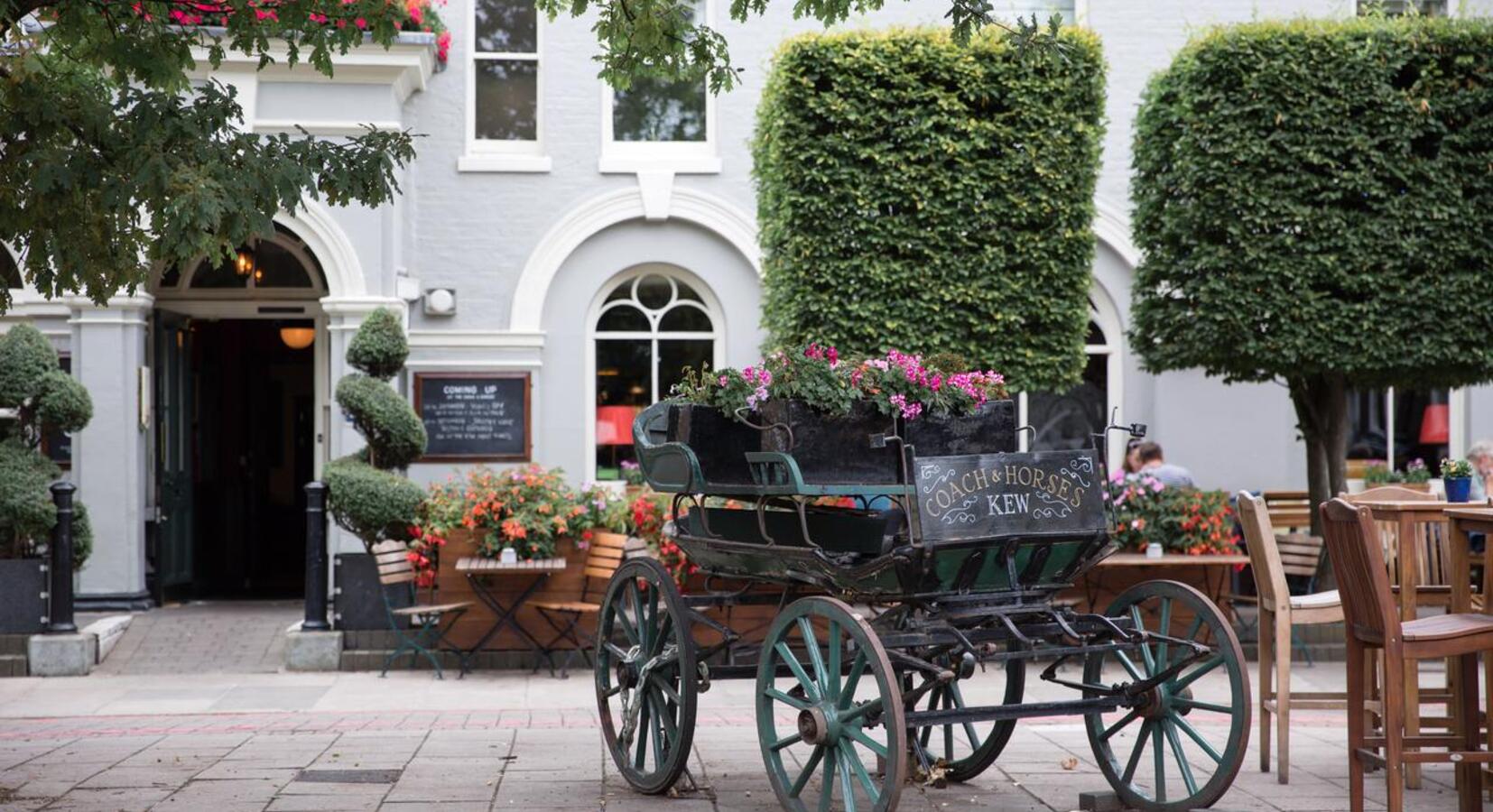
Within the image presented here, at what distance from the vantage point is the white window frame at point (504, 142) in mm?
14383

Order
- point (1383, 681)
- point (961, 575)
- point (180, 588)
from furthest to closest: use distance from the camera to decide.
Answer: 1. point (180, 588)
2. point (961, 575)
3. point (1383, 681)

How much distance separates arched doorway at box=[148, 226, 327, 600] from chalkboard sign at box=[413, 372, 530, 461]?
105cm

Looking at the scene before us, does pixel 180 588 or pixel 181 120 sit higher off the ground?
pixel 181 120

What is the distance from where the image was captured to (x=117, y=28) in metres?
6.95

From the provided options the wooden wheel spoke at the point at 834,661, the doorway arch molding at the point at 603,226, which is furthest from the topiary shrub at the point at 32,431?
the wooden wheel spoke at the point at 834,661

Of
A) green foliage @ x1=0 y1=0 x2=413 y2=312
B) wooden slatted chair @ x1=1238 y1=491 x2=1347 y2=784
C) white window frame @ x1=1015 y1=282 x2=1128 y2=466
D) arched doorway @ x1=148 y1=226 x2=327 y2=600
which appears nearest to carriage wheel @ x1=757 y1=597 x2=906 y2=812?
wooden slatted chair @ x1=1238 y1=491 x2=1347 y2=784

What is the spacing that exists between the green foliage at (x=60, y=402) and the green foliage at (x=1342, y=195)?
8443 millimetres

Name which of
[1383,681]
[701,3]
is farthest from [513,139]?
[1383,681]

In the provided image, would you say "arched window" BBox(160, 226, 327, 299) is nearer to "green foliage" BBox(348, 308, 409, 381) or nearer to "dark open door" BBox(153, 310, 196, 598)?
"dark open door" BBox(153, 310, 196, 598)

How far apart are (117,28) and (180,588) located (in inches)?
322

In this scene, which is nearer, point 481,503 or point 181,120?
point 181,120

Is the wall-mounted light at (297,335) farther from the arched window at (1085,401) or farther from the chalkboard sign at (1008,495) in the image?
the chalkboard sign at (1008,495)

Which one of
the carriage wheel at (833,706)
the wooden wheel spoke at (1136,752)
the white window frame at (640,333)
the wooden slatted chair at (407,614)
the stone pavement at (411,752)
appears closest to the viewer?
the carriage wheel at (833,706)

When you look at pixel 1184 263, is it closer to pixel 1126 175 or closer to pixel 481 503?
pixel 1126 175
